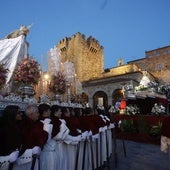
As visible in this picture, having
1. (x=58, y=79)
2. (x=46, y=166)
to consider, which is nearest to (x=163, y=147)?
(x=46, y=166)

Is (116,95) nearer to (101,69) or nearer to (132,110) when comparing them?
(132,110)

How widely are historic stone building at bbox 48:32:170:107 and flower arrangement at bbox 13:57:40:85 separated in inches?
861

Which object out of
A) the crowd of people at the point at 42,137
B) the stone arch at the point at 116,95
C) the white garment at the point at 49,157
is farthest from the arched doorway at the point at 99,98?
the white garment at the point at 49,157

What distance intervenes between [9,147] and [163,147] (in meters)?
3.65

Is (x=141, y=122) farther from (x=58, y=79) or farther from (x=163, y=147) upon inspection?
(x=163, y=147)

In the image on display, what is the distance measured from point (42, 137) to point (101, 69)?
50818 mm

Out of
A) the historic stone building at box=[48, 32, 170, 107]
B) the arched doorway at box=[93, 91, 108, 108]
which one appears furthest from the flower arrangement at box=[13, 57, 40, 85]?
the arched doorway at box=[93, 91, 108, 108]

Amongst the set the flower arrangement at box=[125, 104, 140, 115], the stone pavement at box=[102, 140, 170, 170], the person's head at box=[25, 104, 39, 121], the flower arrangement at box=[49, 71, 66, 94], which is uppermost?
the flower arrangement at box=[49, 71, 66, 94]

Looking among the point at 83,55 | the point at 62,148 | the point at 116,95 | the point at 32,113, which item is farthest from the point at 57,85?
the point at 83,55

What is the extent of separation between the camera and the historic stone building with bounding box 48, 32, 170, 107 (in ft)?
105

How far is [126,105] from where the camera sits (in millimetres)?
13820

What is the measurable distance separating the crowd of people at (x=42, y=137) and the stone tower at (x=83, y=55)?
4154 centimetres

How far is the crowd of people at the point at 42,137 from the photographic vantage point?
2.61m

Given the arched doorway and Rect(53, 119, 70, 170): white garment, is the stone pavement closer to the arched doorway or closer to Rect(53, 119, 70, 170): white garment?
Rect(53, 119, 70, 170): white garment
